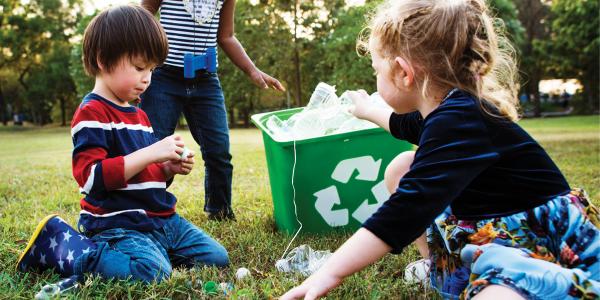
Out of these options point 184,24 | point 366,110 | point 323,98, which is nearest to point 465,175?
point 366,110

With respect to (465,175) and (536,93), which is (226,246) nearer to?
(465,175)

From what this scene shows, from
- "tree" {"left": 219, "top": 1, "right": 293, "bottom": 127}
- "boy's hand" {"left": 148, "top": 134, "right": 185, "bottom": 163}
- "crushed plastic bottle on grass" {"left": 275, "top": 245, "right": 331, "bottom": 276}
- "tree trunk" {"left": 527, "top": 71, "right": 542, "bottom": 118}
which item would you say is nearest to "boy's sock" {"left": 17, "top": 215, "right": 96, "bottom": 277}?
"boy's hand" {"left": 148, "top": 134, "right": 185, "bottom": 163}

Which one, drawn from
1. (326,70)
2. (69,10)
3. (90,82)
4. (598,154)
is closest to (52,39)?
(69,10)

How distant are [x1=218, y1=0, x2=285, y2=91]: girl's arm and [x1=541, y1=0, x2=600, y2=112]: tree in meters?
13.4

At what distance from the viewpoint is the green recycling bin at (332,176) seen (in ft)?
7.61

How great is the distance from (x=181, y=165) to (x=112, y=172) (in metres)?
0.27

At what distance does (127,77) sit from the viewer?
1.91m

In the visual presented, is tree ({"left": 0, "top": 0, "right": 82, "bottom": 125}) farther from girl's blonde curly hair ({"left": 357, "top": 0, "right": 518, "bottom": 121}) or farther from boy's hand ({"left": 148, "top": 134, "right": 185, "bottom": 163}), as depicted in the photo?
girl's blonde curly hair ({"left": 357, "top": 0, "right": 518, "bottom": 121})

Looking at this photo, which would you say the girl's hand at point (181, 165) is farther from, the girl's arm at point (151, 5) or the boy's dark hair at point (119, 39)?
the girl's arm at point (151, 5)

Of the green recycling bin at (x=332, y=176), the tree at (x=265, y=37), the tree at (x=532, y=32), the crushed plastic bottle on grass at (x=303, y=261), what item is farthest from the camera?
the tree at (x=532, y=32)

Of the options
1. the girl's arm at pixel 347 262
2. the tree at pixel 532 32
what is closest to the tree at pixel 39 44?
the tree at pixel 532 32

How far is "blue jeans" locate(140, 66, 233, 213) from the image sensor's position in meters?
2.62

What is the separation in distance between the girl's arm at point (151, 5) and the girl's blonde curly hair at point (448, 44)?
1488 millimetres

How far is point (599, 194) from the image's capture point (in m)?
3.35
